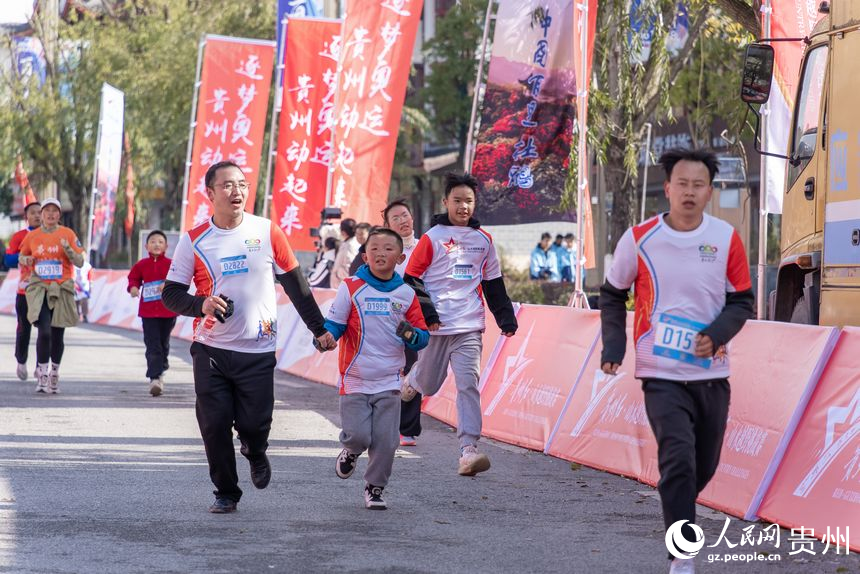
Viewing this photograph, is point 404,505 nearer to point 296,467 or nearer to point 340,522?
point 340,522

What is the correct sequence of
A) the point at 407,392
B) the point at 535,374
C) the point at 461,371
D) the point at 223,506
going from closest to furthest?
the point at 223,506 < the point at 461,371 < the point at 407,392 < the point at 535,374

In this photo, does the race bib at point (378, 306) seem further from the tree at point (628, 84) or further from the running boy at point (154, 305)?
the tree at point (628, 84)

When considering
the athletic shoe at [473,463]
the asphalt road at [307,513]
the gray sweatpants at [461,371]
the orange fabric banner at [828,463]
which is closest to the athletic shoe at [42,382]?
the asphalt road at [307,513]

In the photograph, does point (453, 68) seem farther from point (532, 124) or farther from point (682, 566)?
point (682, 566)

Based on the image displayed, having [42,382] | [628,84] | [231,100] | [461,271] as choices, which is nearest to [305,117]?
[231,100]

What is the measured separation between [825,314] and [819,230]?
656 mm

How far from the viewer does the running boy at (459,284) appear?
9.65m

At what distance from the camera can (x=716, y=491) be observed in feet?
27.3

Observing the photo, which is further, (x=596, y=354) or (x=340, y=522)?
(x=596, y=354)

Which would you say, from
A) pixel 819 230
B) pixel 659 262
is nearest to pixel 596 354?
pixel 819 230

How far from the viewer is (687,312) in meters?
6.34

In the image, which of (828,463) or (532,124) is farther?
(532,124)

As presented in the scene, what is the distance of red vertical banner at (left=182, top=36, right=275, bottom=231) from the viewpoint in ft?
82.6

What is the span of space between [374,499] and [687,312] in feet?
8.30
